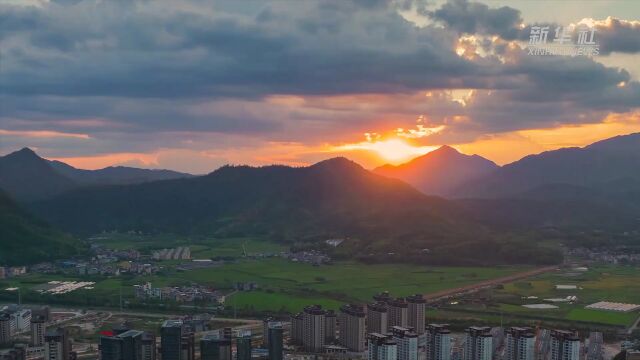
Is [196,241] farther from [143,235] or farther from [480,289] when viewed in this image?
[480,289]

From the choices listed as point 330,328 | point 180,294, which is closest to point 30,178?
point 180,294

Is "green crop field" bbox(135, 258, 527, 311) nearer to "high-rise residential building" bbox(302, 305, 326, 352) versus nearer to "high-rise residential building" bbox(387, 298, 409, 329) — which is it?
"high-rise residential building" bbox(387, 298, 409, 329)

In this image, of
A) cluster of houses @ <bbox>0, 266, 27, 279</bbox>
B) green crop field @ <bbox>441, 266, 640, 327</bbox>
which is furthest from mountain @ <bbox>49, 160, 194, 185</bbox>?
green crop field @ <bbox>441, 266, 640, 327</bbox>

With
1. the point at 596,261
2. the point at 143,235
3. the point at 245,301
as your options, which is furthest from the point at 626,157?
the point at 245,301

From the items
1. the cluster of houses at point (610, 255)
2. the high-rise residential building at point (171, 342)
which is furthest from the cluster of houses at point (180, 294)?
the cluster of houses at point (610, 255)

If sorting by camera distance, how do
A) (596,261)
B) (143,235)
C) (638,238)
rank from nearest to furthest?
(596,261) < (638,238) < (143,235)

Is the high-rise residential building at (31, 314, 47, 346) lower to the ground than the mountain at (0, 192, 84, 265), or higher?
lower

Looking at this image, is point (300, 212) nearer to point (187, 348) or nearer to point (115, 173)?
point (187, 348)
